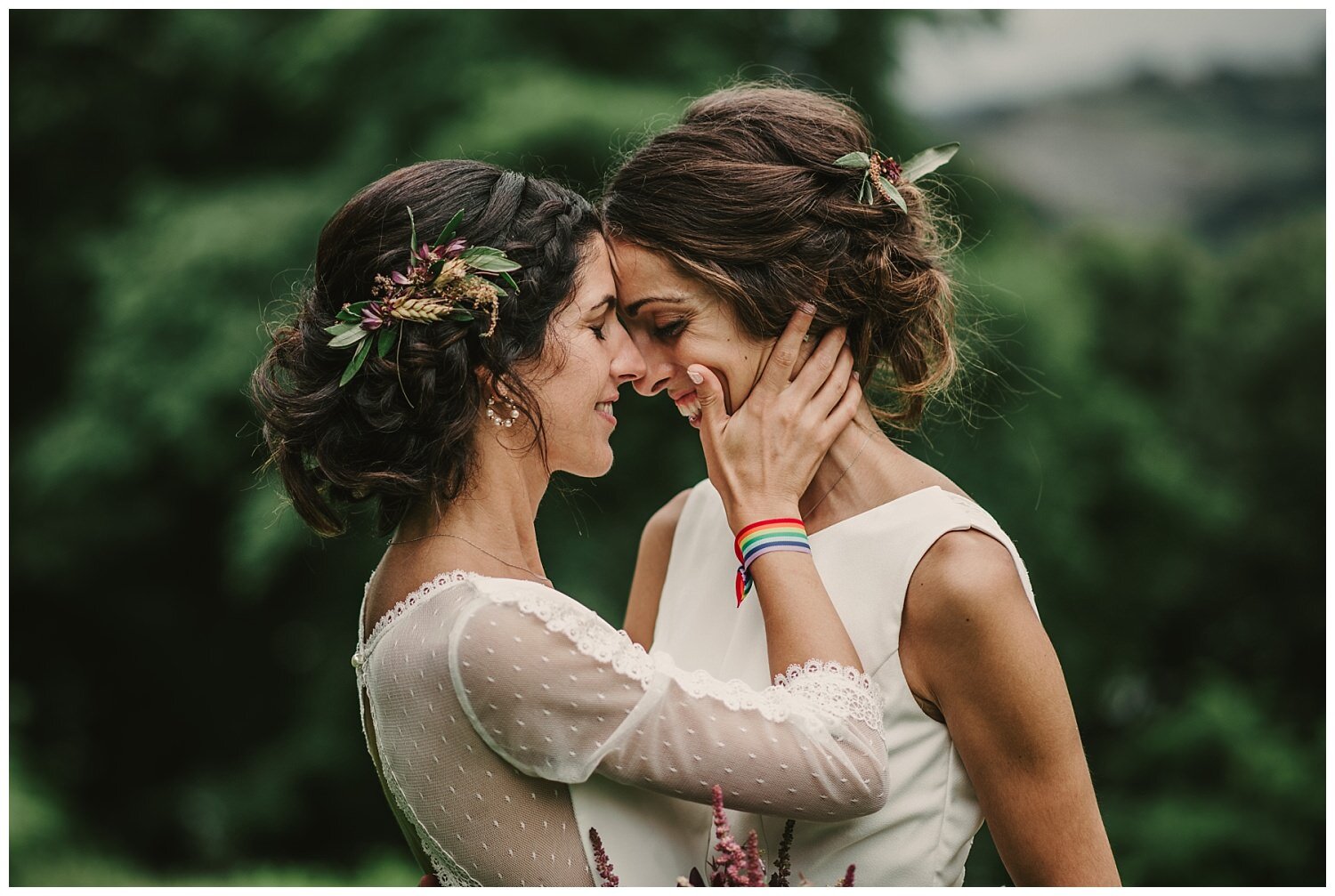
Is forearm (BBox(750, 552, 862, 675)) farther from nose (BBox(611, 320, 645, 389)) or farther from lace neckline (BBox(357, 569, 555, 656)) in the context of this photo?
nose (BBox(611, 320, 645, 389))

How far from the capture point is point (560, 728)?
7.66ft

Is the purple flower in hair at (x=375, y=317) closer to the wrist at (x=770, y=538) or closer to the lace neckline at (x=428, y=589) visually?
the lace neckline at (x=428, y=589)

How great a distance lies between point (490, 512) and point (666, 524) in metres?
0.93

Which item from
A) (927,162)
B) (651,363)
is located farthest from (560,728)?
(927,162)

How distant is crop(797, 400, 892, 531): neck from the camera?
2.91m

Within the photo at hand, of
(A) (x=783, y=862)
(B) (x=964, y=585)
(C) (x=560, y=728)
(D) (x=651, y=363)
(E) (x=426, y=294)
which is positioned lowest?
(A) (x=783, y=862)

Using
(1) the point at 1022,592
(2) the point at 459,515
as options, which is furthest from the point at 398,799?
(1) the point at 1022,592

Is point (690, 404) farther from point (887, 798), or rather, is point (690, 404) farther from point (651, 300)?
point (887, 798)

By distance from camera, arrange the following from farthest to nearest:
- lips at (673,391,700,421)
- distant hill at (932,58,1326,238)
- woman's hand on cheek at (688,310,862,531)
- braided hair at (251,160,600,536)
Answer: distant hill at (932,58,1326,238) → lips at (673,391,700,421) → woman's hand on cheek at (688,310,862,531) → braided hair at (251,160,600,536)

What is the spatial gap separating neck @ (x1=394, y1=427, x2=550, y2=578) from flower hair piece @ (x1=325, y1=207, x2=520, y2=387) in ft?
0.88

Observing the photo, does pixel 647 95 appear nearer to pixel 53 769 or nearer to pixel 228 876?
pixel 228 876

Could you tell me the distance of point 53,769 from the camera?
938 centimetres

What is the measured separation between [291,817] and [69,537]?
2.54 m

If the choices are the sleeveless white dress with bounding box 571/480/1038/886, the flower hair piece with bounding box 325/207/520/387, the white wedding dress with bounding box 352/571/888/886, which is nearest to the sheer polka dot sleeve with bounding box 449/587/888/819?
the white wedding dress with bounding box 352/571/888/886
